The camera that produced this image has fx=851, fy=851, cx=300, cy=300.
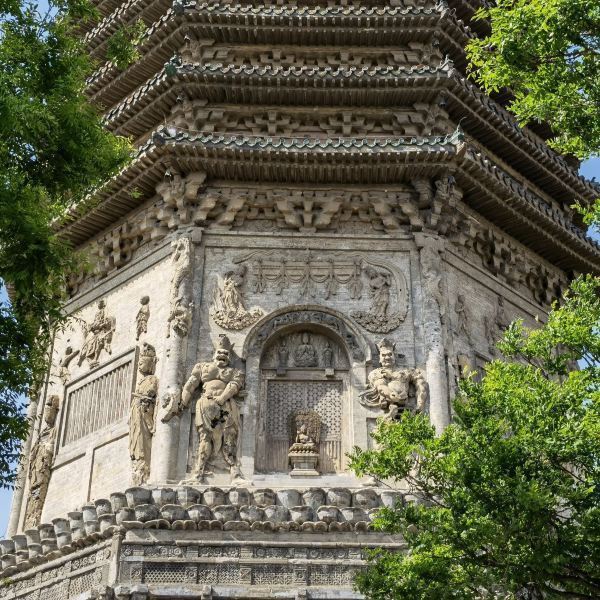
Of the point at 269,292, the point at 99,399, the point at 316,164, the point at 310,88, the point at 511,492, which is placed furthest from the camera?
the point at 310,88

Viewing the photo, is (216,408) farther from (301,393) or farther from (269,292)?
(269,292)

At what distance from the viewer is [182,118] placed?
16109mm

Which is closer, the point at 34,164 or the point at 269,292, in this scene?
the point at 34,164

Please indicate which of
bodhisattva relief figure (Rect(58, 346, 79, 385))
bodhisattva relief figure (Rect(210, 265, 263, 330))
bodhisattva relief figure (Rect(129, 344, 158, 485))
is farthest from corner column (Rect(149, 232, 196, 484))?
bodhisattva relief figure (Rect(58, 346, 79, 385))

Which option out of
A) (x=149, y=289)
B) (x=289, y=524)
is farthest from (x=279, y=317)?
(x=289, y=524)

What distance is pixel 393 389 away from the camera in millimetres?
13266

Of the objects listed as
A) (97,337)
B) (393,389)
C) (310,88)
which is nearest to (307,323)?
(393,389)

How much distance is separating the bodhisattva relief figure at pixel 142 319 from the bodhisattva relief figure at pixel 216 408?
1.67 metres

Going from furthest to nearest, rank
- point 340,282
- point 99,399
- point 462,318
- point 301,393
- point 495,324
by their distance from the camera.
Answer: point 495,324 < point 99,399 < point 462,318 < point 340,282 < point 301,393

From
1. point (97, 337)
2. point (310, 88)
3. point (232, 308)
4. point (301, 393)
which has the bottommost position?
point (301, 393)

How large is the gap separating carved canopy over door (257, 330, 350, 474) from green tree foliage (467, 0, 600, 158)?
226 inches

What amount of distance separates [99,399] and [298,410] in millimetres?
3677

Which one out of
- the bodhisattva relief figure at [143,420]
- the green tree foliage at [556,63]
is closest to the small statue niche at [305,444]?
the bodhisattva relief figure at [143,420]

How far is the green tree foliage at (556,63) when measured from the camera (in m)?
8.91
